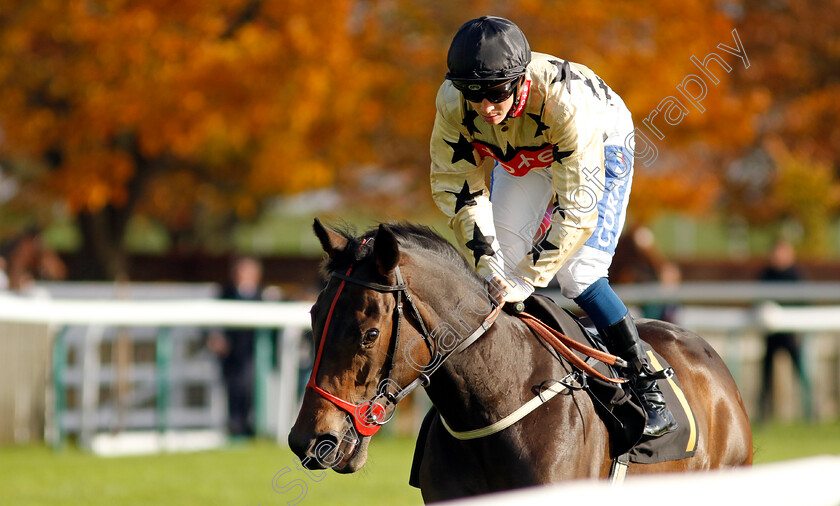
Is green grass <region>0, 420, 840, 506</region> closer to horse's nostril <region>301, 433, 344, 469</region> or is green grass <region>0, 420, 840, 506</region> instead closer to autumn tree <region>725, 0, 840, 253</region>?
horse's nostril <region>301, 433, 344, 469</region>

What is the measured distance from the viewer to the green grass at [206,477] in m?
5.85

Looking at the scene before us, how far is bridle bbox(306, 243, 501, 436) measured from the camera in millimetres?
2703

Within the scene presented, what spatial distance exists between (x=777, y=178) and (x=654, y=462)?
1863cm

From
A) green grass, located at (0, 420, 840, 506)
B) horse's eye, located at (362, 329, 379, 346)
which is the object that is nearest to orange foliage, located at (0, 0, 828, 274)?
green grass, located at (0, 420, 840, 506)

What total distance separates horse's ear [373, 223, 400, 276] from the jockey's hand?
0.43 meters

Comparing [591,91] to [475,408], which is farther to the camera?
[591,91]

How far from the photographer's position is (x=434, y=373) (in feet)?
9.81

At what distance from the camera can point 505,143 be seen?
130 inches

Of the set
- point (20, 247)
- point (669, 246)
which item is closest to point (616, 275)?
point (20, 247)

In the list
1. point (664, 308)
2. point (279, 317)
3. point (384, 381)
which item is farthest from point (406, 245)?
point (664, 308)

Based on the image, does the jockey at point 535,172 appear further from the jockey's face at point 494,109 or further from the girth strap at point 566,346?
the girth strap at point 566,346

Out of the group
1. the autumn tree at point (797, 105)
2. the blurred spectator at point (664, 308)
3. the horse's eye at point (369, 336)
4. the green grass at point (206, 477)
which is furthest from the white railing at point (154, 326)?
the autumn tree at point (797, 105)

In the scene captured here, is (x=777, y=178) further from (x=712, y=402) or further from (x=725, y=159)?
(x=712, y=402)

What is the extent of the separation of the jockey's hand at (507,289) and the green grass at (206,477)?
2156 millimetres
